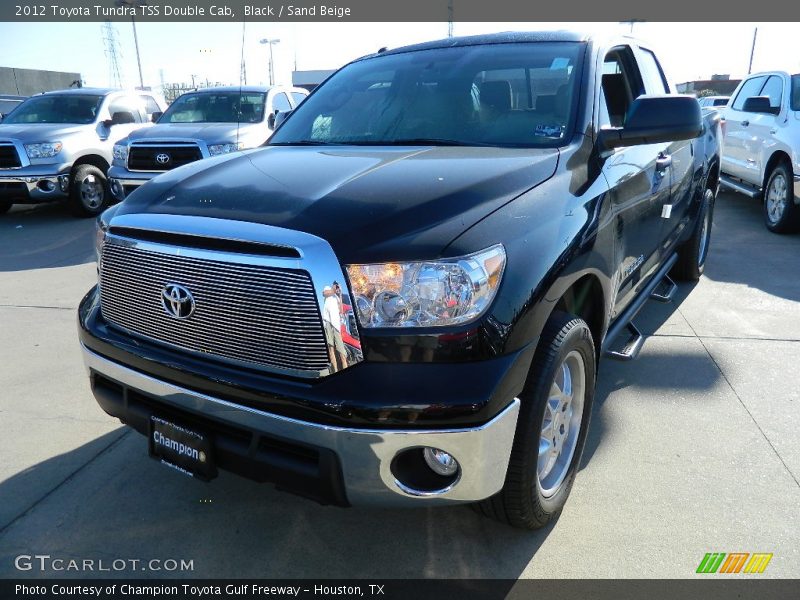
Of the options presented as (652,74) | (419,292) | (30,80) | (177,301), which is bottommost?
(30,80)

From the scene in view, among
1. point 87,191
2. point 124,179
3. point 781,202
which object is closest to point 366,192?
point 124,179

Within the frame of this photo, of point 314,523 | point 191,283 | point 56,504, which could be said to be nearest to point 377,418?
point 191,283

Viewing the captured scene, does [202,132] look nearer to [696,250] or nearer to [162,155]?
[162,155]

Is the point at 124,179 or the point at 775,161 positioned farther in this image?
the point at 124,179

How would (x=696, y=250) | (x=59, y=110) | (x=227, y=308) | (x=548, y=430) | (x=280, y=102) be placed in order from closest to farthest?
(x=227, y=308) < (x=548, y=430) < (x=696, y=250) < (x=280, y=102) < (x=59, y=110)

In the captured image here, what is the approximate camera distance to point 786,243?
707 cm

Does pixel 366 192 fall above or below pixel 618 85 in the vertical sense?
below

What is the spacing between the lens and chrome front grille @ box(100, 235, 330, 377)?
1.83 meters

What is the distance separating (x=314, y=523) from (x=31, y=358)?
2663mm

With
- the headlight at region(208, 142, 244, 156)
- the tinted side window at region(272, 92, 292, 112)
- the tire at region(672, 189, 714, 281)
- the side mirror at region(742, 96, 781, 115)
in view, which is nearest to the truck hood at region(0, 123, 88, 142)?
the headlight at region(208, 142, 244, 156)

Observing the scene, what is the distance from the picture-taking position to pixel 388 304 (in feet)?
5.92

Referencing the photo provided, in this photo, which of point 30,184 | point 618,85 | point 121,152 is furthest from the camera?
point 30,184

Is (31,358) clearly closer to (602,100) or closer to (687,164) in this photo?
(602,100)

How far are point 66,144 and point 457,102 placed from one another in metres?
7.59
